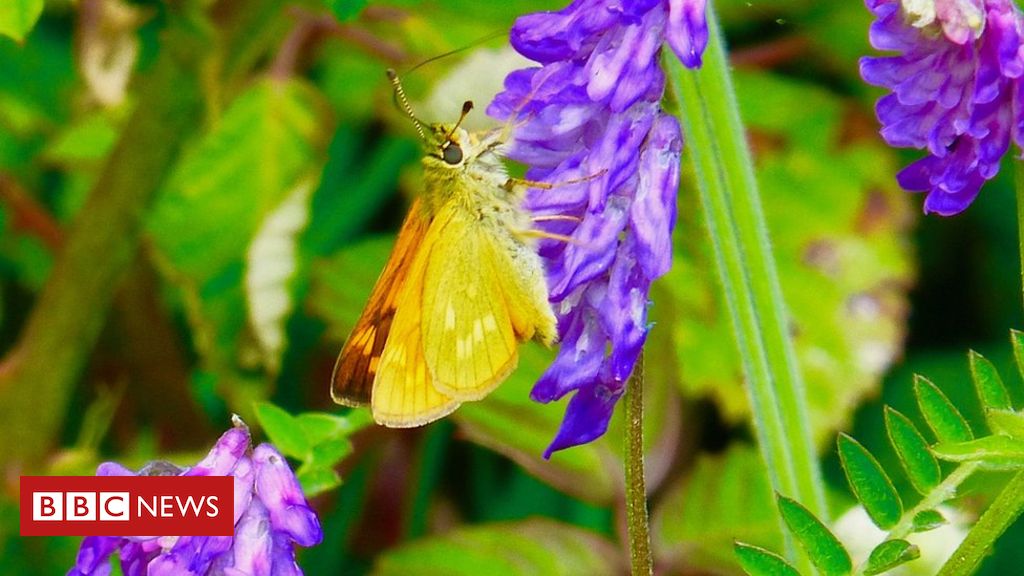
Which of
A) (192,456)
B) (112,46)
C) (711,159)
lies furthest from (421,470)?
(711,159)

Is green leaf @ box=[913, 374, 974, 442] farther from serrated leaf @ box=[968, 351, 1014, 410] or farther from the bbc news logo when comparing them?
the bbc news logo

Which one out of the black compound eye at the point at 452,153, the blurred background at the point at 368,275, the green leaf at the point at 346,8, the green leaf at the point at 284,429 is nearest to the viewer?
the green leaf at the point at 284,429

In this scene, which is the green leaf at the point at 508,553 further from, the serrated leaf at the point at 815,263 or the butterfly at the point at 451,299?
the butterfly at the point at 451,299

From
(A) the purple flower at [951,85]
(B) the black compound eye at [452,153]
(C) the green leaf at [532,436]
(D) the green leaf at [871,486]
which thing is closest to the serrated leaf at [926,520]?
(D) the green leaf at [871,486]

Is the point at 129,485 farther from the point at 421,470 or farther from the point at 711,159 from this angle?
the point at 421,470

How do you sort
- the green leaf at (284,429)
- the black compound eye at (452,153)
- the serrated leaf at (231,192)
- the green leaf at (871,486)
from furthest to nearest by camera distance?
the serrated leaf at (231,192) < the black compound eye at (452,153) < the green leaf at (284,429) < the green leaf at (871,486)
